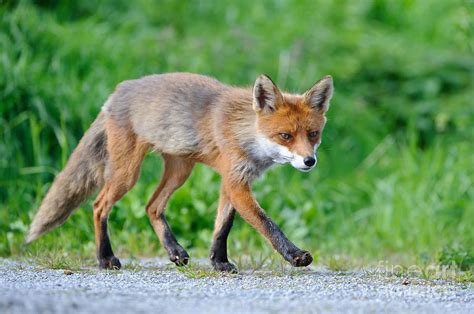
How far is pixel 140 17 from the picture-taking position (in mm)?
11430

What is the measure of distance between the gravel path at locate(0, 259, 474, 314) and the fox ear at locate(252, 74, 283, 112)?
1240mm

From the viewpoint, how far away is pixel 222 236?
253 inches

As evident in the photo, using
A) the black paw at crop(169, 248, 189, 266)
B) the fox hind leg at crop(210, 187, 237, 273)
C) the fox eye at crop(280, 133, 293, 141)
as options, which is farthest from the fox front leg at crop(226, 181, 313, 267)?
the black paw at crop(169, 248, 189, 266)

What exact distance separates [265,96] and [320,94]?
433mm

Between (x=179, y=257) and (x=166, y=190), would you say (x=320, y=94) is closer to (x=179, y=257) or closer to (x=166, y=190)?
(x=166, y=190)

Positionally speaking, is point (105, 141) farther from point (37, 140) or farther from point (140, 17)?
A: point (140, 17)

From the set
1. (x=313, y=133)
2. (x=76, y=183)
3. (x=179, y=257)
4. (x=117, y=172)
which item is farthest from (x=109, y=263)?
(x=313, y=133)

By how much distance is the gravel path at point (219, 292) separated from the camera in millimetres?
4105

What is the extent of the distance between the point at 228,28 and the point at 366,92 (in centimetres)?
214

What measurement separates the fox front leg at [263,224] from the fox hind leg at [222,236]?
30 cm

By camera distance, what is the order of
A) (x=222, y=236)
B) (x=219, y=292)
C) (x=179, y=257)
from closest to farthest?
(x=219, y=292)
(x=222, y=236)
(x=179, y=257)

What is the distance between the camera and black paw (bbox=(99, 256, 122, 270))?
6389 millimetres

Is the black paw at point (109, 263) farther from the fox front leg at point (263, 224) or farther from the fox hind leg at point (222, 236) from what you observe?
the fox front leg at point (263, 224)

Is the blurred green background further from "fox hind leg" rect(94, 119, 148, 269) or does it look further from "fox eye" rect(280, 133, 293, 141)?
"fox eye" rect(280, 133, 293, 141)
